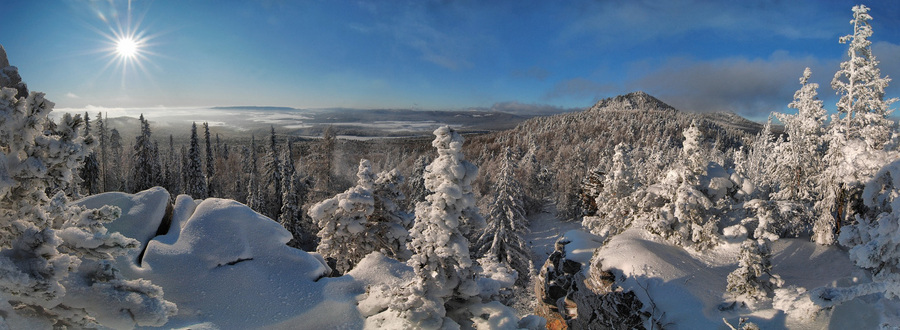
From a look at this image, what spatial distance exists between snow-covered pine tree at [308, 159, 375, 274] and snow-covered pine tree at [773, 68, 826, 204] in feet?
69.4

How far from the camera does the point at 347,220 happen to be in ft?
58.0

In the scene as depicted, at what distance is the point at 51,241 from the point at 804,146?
1119 inches

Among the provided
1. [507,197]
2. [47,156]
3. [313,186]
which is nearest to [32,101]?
[47,156]

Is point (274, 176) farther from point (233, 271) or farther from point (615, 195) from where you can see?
point (615, 195)

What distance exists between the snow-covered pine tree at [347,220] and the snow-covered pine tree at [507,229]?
11.2 m

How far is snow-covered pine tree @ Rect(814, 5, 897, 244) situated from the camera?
50.9ft

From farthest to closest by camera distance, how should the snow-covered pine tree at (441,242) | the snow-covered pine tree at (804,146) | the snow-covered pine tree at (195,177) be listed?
1. the snow-covered pine tree at (195,177)
2. the snow-covered pine tree at (804,146)
3. the snow-covered pine tree at (441,242)

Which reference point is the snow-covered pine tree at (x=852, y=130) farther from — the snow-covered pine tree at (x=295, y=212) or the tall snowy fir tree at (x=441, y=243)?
the snow-covered pine tree at (x=295, y=212)

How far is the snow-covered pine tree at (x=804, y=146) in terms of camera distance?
19.7 meters

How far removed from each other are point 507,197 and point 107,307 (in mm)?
24472

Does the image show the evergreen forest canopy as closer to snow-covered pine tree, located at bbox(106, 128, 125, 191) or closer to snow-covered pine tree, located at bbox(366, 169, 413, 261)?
snow-covered pine tree, located at bbox(366, 169, 413, 261)

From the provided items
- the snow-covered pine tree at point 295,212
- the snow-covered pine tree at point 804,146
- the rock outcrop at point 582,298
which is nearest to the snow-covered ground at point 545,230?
the rock outcrop at point 582,298

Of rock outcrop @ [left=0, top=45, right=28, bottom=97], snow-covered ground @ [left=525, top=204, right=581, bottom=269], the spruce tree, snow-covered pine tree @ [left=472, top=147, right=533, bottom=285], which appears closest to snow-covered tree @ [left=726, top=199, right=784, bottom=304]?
snow-covered pine tree @ [left=472, top=147, right=533, bottom=285]

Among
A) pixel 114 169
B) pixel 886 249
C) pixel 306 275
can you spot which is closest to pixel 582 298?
pixel 886 249
